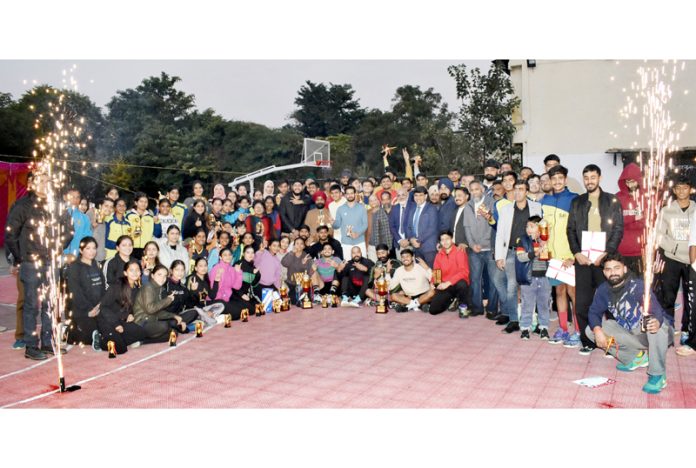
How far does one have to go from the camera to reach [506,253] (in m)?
6.31

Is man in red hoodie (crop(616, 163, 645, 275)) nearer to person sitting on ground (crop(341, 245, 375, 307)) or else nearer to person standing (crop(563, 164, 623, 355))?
person standing (crop(563, 164, 623, 355))

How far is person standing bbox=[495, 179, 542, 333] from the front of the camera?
610cm

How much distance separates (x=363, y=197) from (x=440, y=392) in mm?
5456

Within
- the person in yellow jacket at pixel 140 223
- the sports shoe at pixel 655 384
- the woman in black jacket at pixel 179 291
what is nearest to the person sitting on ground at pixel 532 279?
the sports shoe at pixel 655 384

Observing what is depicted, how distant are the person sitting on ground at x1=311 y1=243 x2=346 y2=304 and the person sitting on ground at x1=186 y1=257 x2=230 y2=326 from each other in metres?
1.71

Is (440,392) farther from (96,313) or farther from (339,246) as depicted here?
(339,246)

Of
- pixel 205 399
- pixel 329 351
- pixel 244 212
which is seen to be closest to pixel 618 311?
pixel 329 351

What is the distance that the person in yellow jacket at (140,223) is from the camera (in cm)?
762

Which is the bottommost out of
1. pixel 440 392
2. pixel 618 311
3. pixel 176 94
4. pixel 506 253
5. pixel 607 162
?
pixel 440 392

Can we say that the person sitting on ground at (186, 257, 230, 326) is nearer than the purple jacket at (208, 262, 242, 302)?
Yes

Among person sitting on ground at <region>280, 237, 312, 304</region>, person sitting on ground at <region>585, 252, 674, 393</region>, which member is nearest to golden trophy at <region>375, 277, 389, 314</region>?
person sitting on ground at <region>280, 237, 312, 304</region>

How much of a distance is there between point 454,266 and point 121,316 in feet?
14.4

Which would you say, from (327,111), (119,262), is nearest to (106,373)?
(119,262)

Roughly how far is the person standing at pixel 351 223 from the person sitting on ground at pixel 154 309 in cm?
330
